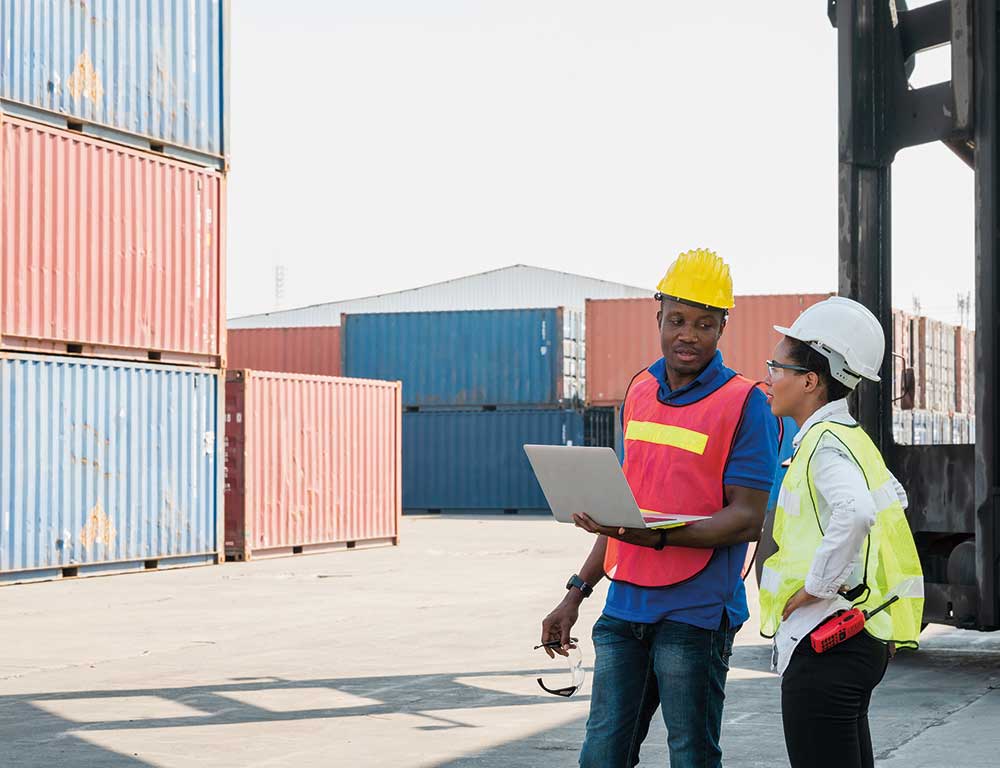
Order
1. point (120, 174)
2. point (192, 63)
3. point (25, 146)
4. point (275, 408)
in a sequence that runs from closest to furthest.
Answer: point (25, 146) < point (120, 174) < point (192, 63) < point (275, 408)

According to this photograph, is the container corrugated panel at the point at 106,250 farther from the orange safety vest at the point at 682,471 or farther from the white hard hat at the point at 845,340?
the white hard hat at the point at 845,340

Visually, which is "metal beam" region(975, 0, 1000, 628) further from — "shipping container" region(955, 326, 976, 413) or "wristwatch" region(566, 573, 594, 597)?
"wristwatch" region(566, 573, 594, 597)

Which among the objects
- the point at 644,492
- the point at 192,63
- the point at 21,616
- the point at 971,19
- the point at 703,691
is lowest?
the point at 21,616

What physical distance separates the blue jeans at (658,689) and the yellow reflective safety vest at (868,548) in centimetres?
34

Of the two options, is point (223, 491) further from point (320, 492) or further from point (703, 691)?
point (703, 691)

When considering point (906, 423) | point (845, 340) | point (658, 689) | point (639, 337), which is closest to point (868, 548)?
point (845, 340)

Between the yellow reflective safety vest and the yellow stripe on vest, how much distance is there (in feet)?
1.27

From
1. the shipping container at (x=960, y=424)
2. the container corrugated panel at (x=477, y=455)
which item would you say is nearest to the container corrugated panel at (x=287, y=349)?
the container corrugated panel at (x=477, y=455)

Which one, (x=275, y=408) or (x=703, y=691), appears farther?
(x=275, y=408)

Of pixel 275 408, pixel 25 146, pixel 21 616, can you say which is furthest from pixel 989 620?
pixel 275 408

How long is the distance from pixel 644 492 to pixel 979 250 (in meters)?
4.59

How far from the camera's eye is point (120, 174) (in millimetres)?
16969

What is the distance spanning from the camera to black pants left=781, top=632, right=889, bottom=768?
310 centimetres

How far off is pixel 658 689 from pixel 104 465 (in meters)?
13.8
